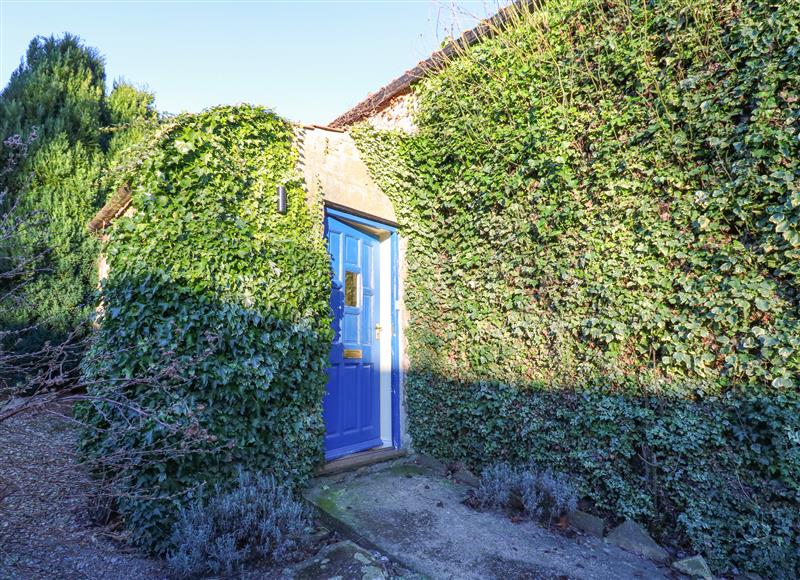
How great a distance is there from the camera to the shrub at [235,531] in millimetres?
2811

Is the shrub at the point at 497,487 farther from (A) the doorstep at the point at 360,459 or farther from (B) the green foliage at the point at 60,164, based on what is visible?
(B) the green foliage at the point at 60,164

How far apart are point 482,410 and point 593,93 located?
301 cm

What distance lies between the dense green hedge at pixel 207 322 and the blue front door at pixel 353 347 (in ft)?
1.75

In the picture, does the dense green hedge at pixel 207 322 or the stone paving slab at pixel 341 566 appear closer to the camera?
the stone paving slab at pixel 341 566

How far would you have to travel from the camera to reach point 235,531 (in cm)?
300

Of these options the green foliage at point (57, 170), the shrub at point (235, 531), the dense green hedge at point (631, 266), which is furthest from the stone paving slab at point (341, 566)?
the green foliage at point (57, 170)

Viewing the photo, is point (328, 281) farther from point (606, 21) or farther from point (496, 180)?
point (606, 21)

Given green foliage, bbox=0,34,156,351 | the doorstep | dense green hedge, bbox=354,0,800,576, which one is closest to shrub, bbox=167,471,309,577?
the doorstep

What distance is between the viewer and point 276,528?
3.06 metres

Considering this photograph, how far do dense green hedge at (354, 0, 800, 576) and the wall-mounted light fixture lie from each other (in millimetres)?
1337

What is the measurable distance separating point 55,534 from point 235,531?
4.18ft

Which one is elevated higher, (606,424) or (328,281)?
(328,281)

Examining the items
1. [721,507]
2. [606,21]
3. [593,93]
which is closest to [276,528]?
[721,507]

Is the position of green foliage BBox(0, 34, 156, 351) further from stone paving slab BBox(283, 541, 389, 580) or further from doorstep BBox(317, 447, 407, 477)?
stone paving slab BBox(283, 541, 389, 580)
